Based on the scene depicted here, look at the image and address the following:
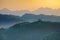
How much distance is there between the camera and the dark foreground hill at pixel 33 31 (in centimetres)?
152

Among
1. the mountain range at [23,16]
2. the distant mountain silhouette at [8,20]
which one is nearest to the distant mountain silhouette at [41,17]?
the mountain range at [23,16]

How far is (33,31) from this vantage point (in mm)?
1563

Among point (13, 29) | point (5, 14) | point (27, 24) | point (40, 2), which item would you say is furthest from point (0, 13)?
point (40, 2)

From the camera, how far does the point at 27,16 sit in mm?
1603

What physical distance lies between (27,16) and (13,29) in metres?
0.24

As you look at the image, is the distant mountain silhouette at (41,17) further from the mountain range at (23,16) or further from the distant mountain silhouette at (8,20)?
the distant mountain silhouette at (8,20)

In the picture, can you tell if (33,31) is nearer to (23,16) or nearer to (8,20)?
(23,16)

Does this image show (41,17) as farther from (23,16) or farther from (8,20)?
(8,20)

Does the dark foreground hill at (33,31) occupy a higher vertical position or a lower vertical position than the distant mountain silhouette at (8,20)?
lower

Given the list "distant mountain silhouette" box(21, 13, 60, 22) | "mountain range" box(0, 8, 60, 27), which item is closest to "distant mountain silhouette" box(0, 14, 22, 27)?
"mountain range" box(0, 8, 60, 27)

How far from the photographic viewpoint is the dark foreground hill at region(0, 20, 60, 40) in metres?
1.52

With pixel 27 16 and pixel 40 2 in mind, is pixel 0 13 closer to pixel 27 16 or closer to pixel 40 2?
pixel 27 16

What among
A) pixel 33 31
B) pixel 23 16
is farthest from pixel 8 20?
pixel 33 31

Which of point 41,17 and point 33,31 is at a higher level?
point 41,17
